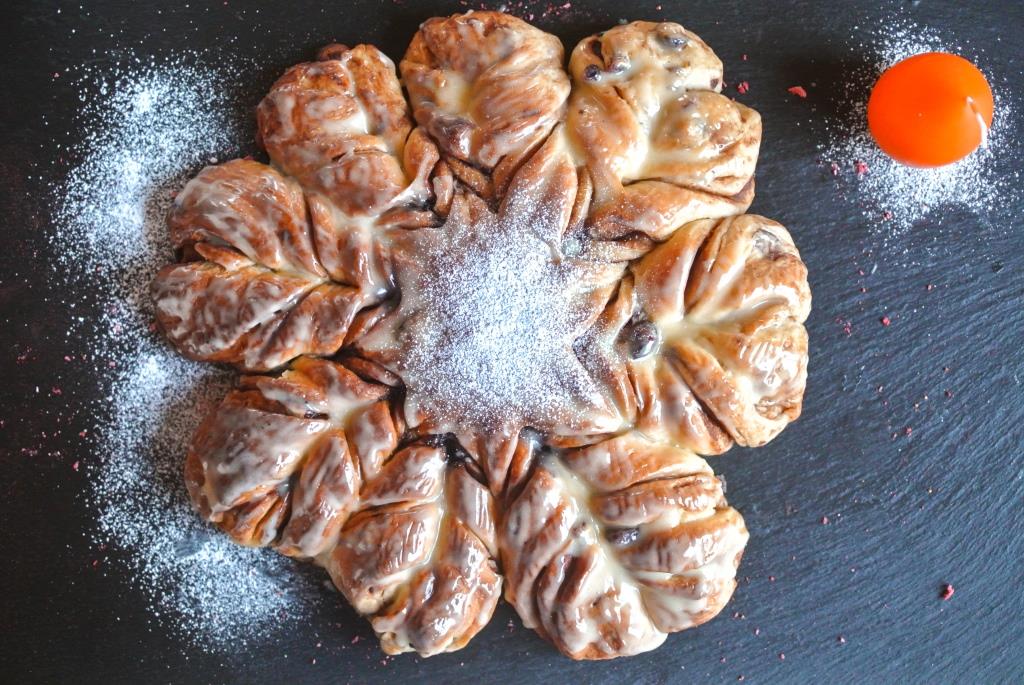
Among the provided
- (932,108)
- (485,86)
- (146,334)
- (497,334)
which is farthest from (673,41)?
(146,334)

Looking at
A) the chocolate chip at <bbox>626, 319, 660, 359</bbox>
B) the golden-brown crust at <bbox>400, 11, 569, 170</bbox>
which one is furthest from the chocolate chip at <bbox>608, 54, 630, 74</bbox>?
the chocolate chip at <bbox>626, 319, 660, 359</bbox>

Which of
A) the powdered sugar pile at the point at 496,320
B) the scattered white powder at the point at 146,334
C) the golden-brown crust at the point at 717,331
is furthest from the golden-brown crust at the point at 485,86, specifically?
the scattered white powder at the point at 146,334

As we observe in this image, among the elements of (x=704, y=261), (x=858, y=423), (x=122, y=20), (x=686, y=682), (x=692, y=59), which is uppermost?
(x=122, y=20)

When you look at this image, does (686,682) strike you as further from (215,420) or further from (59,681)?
(59,681)

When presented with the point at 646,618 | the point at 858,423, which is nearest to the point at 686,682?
the point at 646,618

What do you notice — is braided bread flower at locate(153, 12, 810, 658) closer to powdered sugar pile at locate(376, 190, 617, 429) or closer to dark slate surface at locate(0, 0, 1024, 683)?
powdered sugar pile at locate(376, 190, 617, 429)
